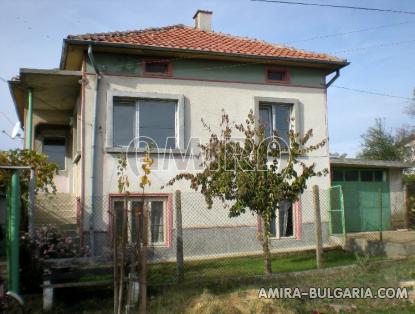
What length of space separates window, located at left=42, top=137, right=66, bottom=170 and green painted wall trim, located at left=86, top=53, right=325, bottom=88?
6.43m

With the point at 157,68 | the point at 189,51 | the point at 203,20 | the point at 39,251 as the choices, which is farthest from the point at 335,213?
the point at 39,251

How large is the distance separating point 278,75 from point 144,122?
14.5ft

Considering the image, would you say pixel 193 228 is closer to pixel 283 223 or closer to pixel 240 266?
pixel 240 266

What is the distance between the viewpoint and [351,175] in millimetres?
17031

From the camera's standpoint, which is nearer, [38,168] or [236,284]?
[236,284]

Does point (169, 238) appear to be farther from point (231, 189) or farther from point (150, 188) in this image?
point (231, 189)

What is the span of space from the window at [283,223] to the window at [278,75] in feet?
12.2

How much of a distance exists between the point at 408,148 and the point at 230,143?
87.1ft

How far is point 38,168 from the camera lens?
10.9 metres

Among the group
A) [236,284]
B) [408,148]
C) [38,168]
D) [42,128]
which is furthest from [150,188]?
[408,148]

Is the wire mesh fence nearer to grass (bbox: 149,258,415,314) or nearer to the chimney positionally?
grass (bbox: 149,258,415,314)

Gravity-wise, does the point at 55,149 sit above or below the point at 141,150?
above

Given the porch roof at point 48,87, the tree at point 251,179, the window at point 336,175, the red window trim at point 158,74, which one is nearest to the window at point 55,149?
the porch roof at point 48,87

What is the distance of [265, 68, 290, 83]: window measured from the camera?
14520 mm
